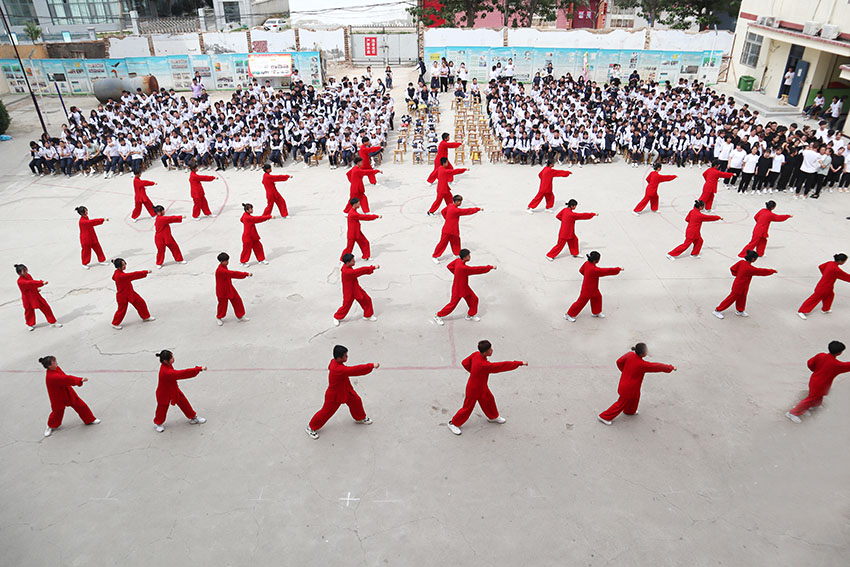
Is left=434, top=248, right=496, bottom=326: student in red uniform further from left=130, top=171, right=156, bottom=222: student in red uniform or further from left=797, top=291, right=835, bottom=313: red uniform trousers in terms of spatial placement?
left=130, top=171, right=156, bottom=222: student in red uniform

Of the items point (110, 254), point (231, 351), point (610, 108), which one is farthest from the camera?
point (610, 108)

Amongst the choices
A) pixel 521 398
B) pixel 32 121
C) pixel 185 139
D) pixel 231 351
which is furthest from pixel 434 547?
pixel 32 121

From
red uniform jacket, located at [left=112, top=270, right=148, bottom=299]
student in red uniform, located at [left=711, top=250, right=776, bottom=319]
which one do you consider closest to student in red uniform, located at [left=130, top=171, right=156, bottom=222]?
red uniform jacket, located at [left=112, top=270, right=148, bottom=299]

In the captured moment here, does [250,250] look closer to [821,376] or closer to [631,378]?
[631,378]

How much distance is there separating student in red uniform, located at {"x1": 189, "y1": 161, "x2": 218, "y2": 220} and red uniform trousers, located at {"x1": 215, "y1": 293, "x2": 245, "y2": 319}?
4375 millimetres

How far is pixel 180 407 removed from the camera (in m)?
6.35

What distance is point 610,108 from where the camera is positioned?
56.2 feet

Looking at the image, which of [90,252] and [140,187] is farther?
[140,187]

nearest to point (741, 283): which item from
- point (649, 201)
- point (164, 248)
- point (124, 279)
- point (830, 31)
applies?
point (649, 201)

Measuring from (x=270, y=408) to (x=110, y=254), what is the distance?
6.13m

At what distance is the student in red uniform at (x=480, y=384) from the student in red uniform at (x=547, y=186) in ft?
20.6

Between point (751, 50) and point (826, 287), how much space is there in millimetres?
19306

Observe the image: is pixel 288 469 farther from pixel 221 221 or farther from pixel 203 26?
pixel 203 26

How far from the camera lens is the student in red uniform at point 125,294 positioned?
791 cm
